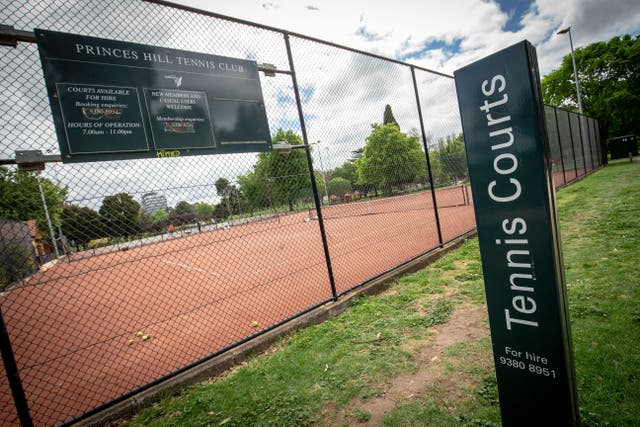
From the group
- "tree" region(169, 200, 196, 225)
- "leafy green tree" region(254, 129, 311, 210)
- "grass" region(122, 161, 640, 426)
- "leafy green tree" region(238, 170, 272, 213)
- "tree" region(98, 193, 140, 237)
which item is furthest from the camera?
"leafy green tree" region(254, 129, 311, 210)

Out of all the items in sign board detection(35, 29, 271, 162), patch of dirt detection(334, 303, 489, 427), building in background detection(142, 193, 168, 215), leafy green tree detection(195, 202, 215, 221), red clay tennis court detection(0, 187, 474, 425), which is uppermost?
sign board detection(35, 29, 271, 162)

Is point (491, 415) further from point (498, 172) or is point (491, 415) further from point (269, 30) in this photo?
point (269, 30)

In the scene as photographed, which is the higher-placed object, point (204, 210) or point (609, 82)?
point (609, 82)

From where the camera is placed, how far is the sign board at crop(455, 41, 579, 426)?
1.31m

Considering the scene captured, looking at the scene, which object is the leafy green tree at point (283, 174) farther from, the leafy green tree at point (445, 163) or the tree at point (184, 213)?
the leafy green tree at point (445, 163)

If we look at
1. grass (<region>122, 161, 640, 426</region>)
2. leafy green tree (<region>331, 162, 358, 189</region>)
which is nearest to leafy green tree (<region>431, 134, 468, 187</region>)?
leafy green tree (<region>331, 162, 358, 189</region>)

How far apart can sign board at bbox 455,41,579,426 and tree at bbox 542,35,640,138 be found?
3791 cm

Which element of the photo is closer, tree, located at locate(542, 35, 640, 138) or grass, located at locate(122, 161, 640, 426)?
grass, located at locate(122, 161, 640, 426)

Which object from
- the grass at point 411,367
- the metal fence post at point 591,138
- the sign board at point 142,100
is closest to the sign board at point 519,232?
the grass at point 411,367

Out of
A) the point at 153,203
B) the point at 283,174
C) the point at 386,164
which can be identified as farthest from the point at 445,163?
the point at 153,203

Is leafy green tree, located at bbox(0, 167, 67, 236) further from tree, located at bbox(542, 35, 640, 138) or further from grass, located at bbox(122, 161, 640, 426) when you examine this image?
tree, located at bbox(542, 35, 640, 138)

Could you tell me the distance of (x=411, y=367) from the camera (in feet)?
9.32

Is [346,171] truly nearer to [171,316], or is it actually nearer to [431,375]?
[171,316]

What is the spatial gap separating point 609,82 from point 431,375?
149ft
